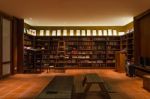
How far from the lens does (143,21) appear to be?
448 inches

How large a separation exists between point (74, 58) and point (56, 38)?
180cm

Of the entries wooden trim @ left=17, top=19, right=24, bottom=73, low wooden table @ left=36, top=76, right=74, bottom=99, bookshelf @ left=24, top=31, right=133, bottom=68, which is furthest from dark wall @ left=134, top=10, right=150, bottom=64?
low wooden table @ left=36, top=76, right=74, bottom=99

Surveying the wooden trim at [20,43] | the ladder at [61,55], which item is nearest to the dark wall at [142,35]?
the ladder at [61,55]

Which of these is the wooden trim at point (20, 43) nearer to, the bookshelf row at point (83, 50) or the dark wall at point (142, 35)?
the bookshelf row at point (83, 50)

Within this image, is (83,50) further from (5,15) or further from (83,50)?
(5,15)

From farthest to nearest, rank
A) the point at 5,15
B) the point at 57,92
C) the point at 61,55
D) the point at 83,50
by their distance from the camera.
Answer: the point at 83,50, the point at 61,55, the point at 5,15, the point at 57,92

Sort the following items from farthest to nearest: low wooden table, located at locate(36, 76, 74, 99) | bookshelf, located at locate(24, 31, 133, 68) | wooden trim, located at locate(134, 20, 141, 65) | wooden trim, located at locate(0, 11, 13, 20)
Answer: bookshelf, located at locate(24, 31, 133, 68) → wooden trim, located at locate(134, 20, 141, 65) → wooden trim, located at locate(0, 11, 13, 20) → low wooden table, located at locate(36, 76, 74, 99)

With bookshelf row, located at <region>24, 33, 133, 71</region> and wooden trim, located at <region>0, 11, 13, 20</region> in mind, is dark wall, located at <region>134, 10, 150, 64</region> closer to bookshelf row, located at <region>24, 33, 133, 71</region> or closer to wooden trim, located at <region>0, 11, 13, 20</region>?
bookshelf row, located at <region>24, 33, 133, 71</region>

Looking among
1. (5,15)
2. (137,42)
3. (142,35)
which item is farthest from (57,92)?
(137,42)

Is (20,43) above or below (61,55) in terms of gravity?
above

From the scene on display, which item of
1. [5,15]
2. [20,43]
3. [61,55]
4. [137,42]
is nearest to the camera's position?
Answer: [5,15]

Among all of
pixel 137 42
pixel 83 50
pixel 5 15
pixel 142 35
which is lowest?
pixel 83 50

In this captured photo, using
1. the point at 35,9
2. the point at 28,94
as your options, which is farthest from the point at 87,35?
the point at 28,94

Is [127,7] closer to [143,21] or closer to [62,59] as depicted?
[143,21]
